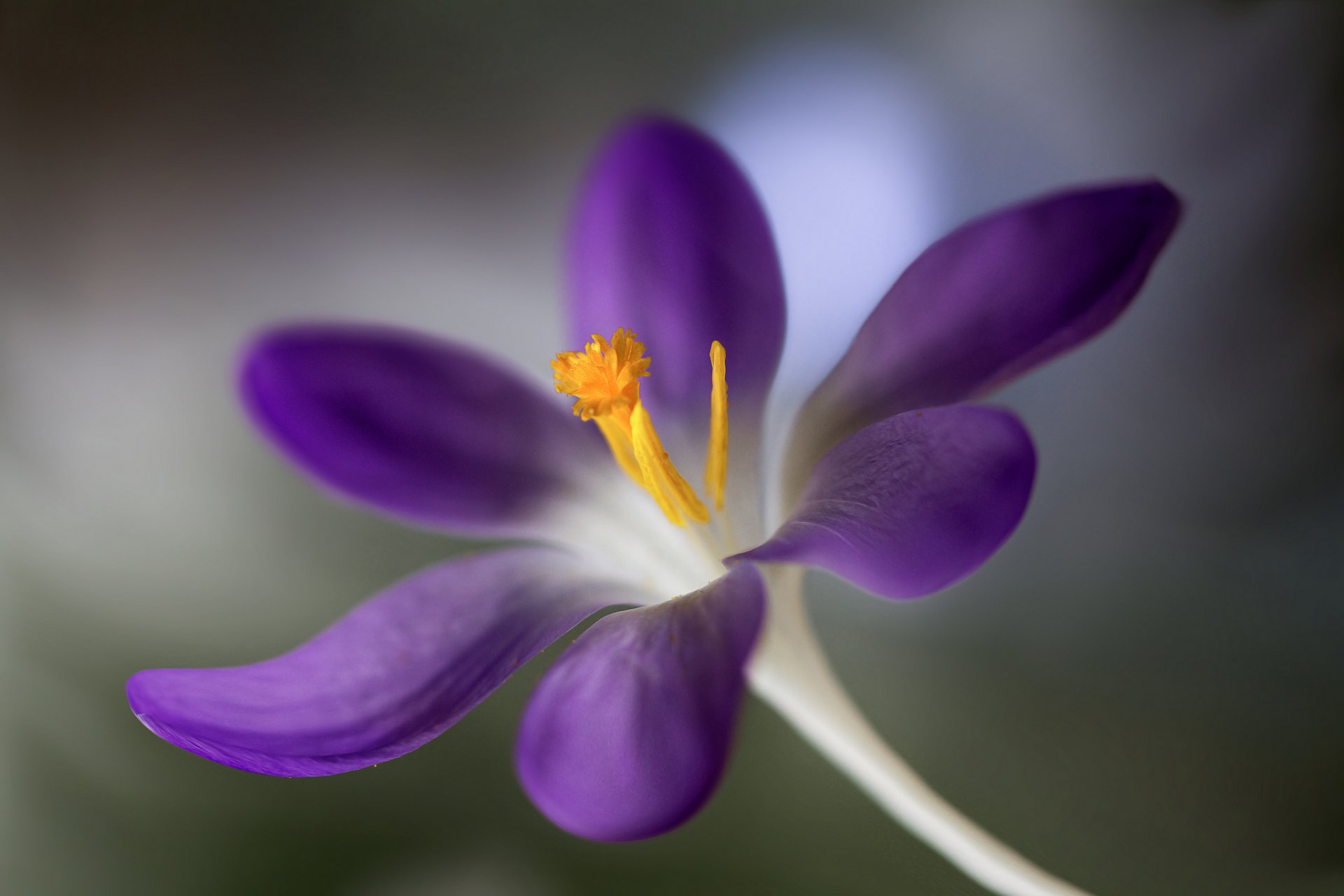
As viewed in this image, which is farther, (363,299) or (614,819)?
(363,299)

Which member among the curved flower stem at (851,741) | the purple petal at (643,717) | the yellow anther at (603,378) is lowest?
the curved flower stem at (851,741)

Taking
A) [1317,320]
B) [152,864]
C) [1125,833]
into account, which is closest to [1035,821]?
[1125,833]

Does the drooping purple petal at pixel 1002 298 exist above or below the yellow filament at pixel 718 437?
above

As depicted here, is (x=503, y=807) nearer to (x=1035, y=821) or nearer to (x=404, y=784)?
(x=404, y=784)
